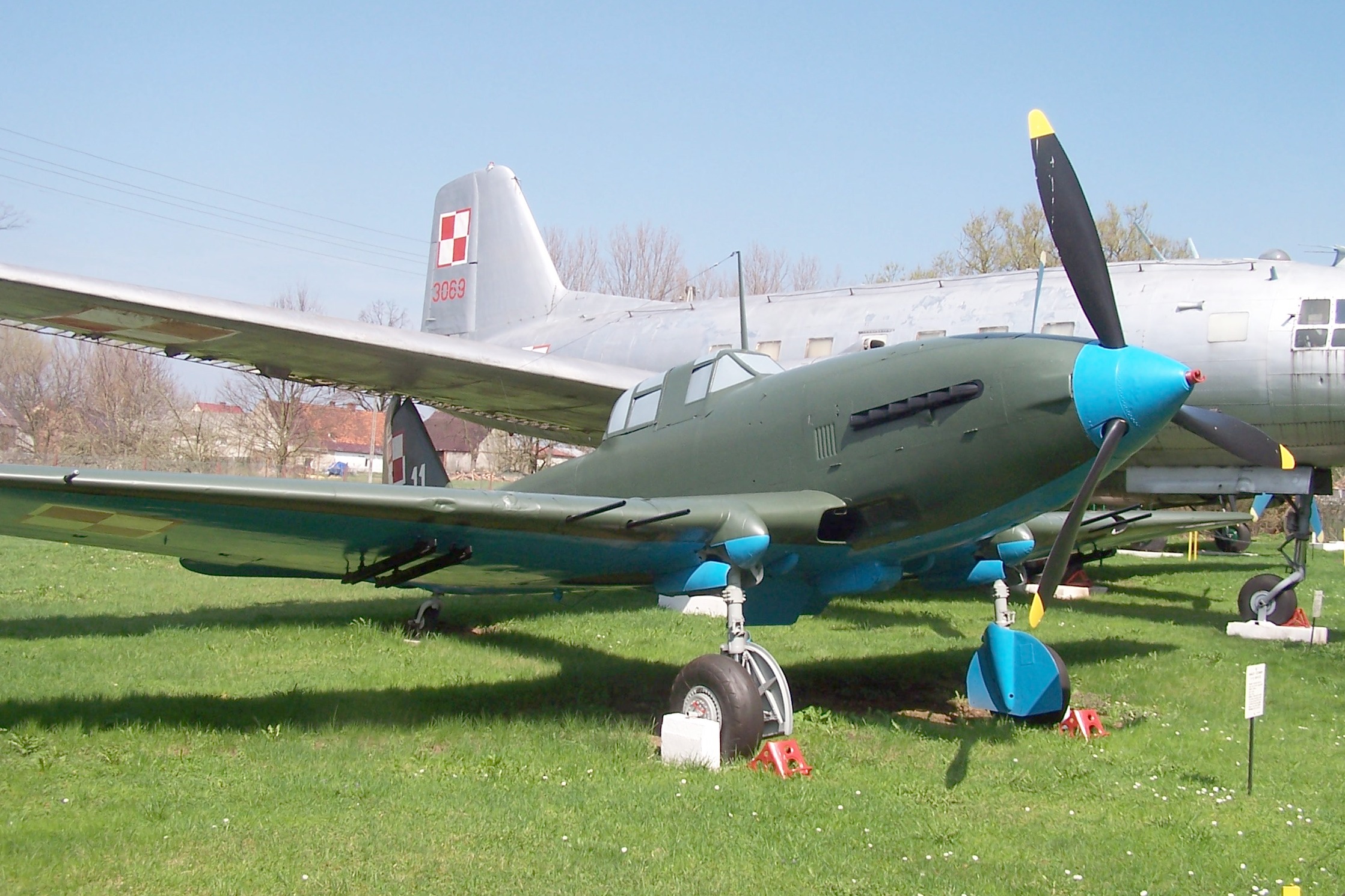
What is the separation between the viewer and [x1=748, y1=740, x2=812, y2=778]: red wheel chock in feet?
18.5

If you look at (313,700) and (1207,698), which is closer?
(313,700)

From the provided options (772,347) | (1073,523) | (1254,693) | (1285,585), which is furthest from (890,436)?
(772,347)

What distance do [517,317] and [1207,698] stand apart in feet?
45.2

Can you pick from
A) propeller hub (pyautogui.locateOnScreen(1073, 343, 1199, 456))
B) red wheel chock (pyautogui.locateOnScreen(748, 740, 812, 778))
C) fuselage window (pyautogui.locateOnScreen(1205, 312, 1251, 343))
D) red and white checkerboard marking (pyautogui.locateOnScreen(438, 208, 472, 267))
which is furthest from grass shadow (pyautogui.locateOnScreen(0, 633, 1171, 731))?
red and white checkerboard marking (pyautogui.locateOnScreen(438, 208, 472, 267))

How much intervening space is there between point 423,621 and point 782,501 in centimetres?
515

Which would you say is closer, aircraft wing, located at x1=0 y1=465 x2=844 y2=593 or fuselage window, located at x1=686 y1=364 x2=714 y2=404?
aircraft wing, located at x1=0 y1=465 x2=844 y2=593

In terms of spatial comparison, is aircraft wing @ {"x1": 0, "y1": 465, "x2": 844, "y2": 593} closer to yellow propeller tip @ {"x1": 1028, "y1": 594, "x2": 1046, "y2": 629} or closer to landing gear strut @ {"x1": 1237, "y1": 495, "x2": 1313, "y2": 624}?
yellow propeller tip @ {"x1": 1028, "y1": 594, "x2": 1046, "y2": 629}

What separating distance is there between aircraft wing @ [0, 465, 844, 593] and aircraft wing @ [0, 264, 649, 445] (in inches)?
233

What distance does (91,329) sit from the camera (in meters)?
12.8

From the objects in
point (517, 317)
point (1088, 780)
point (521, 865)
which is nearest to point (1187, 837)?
point (1088, 780)

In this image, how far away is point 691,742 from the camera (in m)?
5.86

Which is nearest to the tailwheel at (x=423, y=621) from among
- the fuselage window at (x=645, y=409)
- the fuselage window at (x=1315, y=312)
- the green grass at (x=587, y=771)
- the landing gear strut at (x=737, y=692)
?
the green grass at (x=587, y=771)

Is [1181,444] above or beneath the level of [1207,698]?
above

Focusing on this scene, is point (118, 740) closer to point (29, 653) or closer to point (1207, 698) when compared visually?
point (29, 653)
